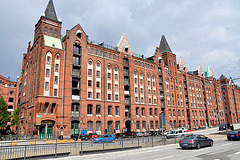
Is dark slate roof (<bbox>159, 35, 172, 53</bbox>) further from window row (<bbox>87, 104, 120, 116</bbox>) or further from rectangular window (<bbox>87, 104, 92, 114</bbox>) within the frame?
rectangular window (<bbox>87, 104, 92, 114</bbox>)

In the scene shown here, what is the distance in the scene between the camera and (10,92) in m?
79.1

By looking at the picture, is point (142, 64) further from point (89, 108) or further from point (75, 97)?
point (75, 97)

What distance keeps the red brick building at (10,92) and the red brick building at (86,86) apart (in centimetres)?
2863

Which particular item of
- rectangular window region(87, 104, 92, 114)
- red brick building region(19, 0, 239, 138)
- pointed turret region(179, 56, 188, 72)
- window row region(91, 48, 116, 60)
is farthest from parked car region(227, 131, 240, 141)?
pointed turret region(179, 56, 188, 72)

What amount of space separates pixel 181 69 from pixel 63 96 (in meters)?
54.5

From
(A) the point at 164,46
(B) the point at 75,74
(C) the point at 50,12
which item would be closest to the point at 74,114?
(B) the point at 75,74

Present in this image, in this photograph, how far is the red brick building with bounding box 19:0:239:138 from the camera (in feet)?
132

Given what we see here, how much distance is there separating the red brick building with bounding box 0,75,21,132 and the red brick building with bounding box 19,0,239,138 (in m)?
28.6

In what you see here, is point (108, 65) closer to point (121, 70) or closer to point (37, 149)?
point (121, 70)

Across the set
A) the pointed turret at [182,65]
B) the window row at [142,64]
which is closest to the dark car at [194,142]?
the window row at [142,64]

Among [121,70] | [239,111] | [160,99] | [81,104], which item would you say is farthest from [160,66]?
[239,111]

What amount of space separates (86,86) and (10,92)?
51.5m

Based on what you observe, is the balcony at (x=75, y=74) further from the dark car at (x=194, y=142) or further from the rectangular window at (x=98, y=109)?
the dark car at (x=194, y=142)

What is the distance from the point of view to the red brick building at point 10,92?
76.8 m
